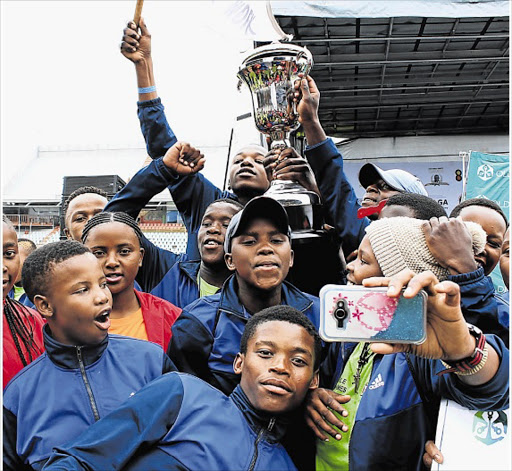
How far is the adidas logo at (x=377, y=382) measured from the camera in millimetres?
1652

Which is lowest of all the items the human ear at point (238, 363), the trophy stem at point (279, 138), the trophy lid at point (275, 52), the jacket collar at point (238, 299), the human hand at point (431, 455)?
the human hand at point (431, 455)

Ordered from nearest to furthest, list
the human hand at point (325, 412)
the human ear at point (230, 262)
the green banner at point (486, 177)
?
the human hand at point (325, 412) < the human ear at point (230, 262) < the green banner at point (486, 177)

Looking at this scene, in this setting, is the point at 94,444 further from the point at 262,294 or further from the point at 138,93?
the point at 138,93

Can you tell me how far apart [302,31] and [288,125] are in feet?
19.6

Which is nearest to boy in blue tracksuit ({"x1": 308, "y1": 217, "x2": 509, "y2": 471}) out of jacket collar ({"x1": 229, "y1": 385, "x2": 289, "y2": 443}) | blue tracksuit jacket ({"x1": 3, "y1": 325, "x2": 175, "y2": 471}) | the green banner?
jacket collar ({"x1": 229, "y1": 385, "x2": 289, "y2": 443})

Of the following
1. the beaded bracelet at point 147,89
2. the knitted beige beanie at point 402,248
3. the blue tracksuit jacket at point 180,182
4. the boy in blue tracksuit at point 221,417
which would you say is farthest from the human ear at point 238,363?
the beaded bracelet at point 147,89

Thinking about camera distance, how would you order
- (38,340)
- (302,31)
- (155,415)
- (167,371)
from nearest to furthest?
(155,415), (167,371), (38,340), (302,31)

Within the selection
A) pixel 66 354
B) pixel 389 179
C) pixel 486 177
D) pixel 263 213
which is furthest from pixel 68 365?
pixel 486 177

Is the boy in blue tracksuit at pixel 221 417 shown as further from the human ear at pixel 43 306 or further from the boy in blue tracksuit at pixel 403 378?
the human ear at pixel 43 306

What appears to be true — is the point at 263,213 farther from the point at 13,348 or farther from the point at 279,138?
the point at 13,348

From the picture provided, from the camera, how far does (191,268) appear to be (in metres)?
2.78

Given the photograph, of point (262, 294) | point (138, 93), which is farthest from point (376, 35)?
point (262, 294)

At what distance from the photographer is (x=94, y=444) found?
150 cm

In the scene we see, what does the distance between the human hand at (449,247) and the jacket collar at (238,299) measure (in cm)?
74
